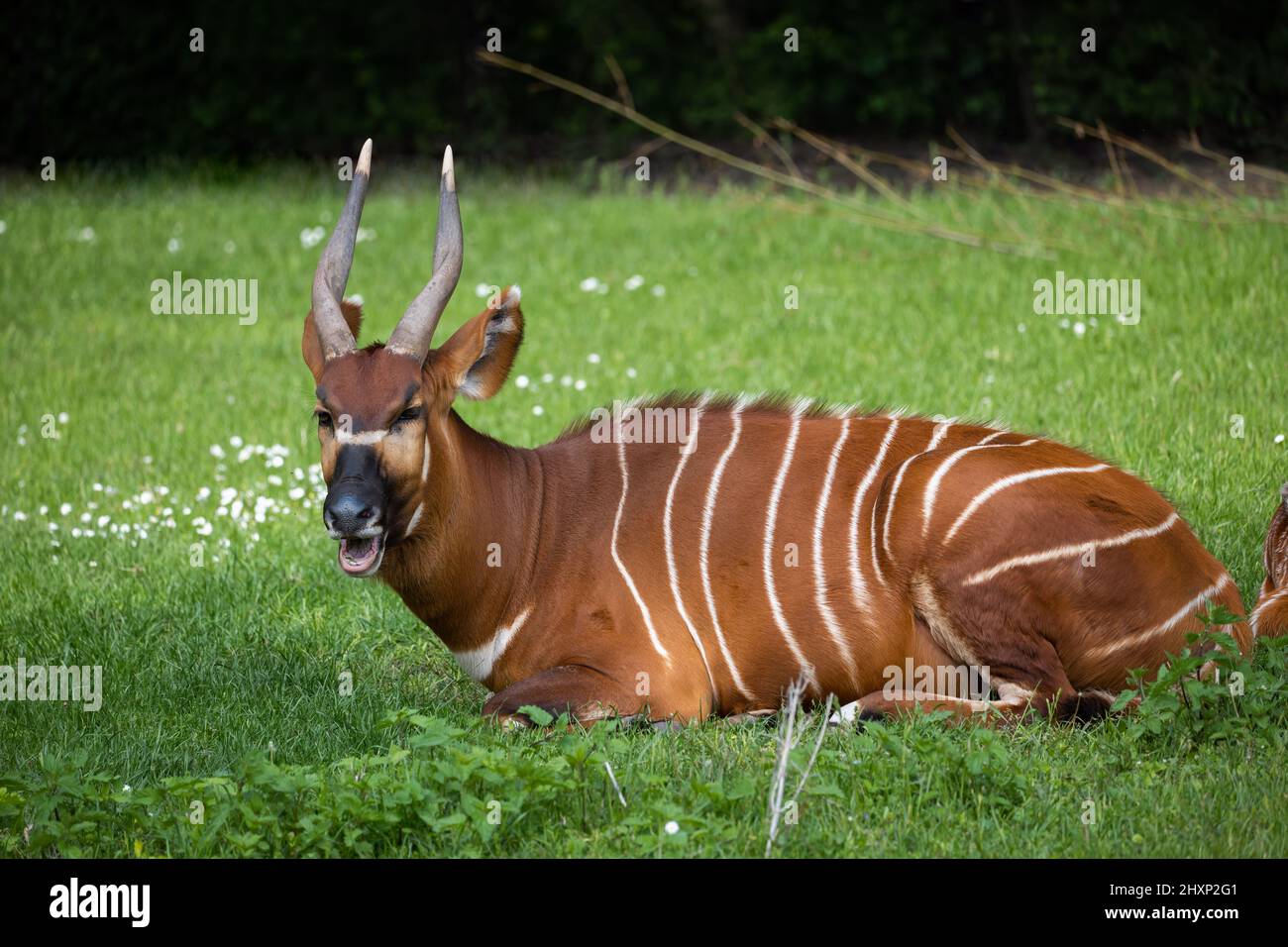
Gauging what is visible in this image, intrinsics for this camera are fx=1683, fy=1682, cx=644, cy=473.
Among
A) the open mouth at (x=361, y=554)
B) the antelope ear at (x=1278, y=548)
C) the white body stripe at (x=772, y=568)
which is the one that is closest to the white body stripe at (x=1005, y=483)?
the white body stripe at (x=772, y=568)

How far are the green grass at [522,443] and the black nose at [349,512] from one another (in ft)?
1.90

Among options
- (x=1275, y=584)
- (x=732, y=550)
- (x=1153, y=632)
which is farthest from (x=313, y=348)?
(x=1275, y=584)

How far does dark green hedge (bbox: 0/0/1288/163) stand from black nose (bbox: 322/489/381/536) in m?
8.11

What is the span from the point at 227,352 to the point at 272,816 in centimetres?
579

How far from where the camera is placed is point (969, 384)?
7395 millimetres

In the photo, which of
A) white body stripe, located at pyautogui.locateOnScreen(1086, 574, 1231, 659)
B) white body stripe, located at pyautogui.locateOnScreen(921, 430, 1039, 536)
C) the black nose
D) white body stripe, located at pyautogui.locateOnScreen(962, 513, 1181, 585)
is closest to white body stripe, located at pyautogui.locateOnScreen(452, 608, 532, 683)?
the black nose

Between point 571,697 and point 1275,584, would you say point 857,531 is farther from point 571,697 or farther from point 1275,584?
point 1275,584

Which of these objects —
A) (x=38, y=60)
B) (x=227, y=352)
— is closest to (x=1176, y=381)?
(x=227, y=352)

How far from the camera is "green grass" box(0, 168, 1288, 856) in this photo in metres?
3.71

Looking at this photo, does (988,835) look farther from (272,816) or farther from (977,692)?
(272,816)

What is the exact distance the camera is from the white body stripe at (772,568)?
4613 mm

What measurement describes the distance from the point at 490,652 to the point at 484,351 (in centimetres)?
84

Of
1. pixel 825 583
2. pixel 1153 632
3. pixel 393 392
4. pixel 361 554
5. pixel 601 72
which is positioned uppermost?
pixel 601 72

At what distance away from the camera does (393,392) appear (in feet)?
14.3
